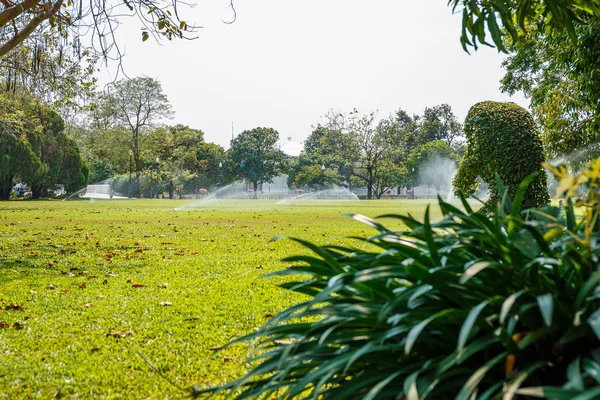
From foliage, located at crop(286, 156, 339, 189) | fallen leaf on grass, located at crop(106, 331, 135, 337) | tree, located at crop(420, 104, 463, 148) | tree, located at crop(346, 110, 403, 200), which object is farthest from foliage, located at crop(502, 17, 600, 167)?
tree, located at crop(420, 104, 463, 148)

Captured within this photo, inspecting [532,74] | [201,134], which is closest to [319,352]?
[532,74]

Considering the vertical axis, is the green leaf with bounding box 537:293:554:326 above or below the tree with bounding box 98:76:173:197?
below

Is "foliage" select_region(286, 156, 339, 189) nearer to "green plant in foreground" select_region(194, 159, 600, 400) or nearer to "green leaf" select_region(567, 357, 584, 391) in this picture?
"green plant in foreground" select_region(194, 159, 600, 400)

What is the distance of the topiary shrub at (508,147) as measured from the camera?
9.75 meters

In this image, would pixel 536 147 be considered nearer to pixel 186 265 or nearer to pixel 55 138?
pixel 186 265

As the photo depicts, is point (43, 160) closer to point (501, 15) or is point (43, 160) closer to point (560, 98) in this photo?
point (560, 98)

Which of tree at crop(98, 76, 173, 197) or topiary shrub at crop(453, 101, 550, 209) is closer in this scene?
topiary shrub at crop(453, 101, 550, 209)

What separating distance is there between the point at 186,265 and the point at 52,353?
386cm

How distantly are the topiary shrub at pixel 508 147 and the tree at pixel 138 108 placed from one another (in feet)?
133

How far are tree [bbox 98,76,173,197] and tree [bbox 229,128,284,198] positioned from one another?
474 inches

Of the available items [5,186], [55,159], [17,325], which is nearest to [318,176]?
[55,159]

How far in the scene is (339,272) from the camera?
1.85 meters

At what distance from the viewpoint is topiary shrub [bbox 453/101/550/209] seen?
32.0ft

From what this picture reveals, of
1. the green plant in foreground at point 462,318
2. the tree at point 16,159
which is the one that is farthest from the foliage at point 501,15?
the tree at point 16,159
